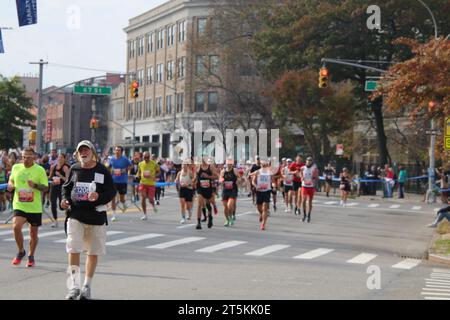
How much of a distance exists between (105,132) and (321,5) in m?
55.8

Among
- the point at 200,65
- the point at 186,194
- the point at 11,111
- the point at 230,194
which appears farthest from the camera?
the point at 200,65

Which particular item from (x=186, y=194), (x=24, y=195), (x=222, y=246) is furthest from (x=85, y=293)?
(x=186, y=194)

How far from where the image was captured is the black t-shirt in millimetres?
10227

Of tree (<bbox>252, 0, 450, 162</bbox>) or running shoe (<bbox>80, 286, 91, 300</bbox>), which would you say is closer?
running shoe (<bbox>80, 286, 91, 300</bbox>)

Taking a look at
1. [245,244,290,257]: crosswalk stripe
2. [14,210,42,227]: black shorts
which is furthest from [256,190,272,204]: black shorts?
[14,210,42,227]: black shorts

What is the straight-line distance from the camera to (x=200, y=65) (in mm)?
67500

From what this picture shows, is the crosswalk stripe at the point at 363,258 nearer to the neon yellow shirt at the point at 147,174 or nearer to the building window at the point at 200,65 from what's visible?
the neon yellow shirt at the point at 147,174

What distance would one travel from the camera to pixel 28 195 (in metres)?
13.6

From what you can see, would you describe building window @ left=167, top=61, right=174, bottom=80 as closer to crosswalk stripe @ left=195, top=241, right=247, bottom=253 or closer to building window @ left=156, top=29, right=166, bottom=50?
building window @ left=156, top=29, right=166, bottom=50

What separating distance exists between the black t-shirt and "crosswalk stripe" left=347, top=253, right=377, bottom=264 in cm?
705

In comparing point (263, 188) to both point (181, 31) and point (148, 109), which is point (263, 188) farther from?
point (148, 109)

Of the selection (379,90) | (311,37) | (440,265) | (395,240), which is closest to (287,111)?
(311,37)

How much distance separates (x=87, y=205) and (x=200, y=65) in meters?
57.8

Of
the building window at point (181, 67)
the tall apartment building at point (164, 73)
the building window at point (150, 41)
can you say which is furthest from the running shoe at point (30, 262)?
the building window at point (150, 41)
